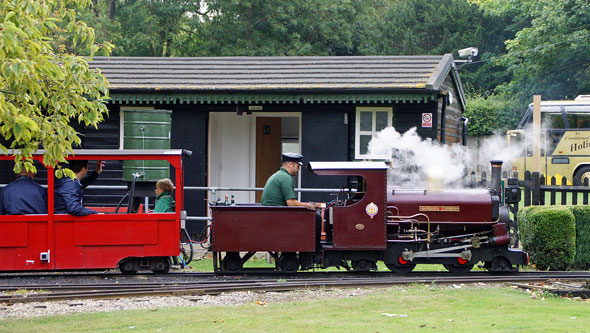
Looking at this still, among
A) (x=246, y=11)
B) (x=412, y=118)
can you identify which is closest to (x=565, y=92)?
(x=246, y=11)

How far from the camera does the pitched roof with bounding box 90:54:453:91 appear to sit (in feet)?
51.0

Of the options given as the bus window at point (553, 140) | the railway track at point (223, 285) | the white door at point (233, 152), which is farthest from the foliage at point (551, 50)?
the railway track at point (223, 285)

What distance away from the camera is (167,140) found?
1398cm

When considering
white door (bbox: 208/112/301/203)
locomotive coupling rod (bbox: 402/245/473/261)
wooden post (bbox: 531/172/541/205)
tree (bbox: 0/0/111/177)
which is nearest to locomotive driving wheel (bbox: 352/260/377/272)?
locomotive coupling rod (bbox: 402/245/473/261)

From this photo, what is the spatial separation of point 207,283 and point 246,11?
90.8 ft

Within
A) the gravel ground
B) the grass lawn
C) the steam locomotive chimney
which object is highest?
the steam locomotive chimney

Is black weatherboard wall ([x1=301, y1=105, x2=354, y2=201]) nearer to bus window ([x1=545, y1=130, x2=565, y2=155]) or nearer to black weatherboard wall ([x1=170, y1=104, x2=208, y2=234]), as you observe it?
black weatherboard wall ([x1=170, y1=104, x2=208, y2=234])

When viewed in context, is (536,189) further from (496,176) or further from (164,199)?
(164,199)

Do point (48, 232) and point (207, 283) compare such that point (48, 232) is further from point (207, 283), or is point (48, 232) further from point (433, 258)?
point (433, 258)

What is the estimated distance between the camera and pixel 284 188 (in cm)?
1130

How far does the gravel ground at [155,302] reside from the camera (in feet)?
28.3

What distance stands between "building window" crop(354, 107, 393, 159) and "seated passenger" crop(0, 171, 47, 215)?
7.11 m

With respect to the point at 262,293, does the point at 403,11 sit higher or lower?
higher

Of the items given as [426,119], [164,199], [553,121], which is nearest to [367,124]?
[426,119]
